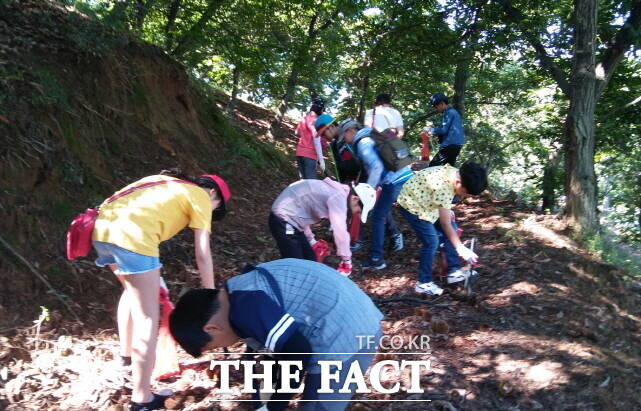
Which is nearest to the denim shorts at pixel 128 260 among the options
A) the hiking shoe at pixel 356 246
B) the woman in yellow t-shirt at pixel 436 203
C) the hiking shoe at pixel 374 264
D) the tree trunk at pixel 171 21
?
the woman in yellow t-shirt at pixel 436 203

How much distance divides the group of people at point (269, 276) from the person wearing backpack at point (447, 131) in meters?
2.50

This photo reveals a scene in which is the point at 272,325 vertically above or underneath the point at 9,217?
underneath

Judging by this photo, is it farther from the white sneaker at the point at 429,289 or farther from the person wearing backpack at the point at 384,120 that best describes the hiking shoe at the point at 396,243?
the white sneaker at the point at 429,289

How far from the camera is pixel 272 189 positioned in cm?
885

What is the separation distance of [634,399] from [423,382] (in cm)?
151

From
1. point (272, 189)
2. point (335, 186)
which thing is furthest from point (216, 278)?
point (272, 189)

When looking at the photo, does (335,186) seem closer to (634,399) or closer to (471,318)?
(471,318)

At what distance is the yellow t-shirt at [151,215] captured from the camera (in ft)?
8.38

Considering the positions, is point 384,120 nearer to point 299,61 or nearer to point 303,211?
point 303,211

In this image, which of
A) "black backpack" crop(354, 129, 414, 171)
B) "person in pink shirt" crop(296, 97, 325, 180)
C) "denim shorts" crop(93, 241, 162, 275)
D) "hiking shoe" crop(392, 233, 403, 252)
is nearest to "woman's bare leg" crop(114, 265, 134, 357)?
"denim shorts" crop(93, 241, 162, 275)

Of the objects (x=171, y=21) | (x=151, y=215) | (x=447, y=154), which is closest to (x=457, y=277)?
(x=447, y=154)

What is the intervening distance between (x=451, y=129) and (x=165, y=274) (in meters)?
4.84

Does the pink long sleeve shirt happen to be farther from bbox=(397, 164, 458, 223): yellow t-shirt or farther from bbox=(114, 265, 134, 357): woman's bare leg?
bbox=(114, 265, 134, 357): woman's bare leg

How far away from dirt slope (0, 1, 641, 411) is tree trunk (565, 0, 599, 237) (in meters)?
0.40
